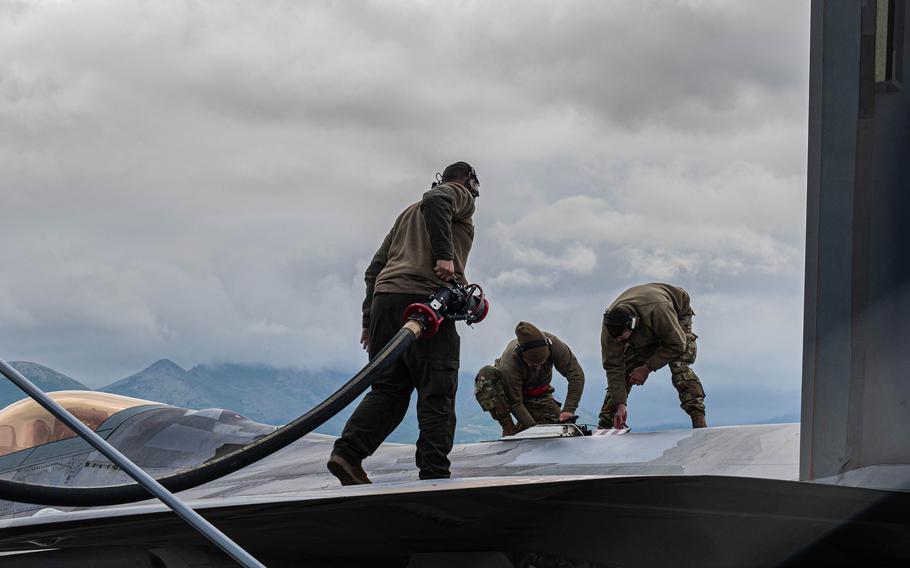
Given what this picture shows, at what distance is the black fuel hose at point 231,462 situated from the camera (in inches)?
98.1

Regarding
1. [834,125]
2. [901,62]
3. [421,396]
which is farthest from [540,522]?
[421,396]

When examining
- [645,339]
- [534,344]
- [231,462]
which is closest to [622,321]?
[645,339]

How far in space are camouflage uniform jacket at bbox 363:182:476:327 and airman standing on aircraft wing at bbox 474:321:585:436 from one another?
4192 millimetres

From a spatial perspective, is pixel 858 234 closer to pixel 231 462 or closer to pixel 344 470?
pixel 231 462

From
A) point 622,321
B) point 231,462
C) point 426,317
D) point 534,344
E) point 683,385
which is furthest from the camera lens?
point 534,344

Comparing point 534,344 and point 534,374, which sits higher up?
point 534,344

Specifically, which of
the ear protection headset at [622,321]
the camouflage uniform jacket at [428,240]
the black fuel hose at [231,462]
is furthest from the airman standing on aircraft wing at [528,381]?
the black fuel hose at [231,462]

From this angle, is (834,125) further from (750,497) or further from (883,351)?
(750,497)

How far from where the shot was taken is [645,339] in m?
7.60

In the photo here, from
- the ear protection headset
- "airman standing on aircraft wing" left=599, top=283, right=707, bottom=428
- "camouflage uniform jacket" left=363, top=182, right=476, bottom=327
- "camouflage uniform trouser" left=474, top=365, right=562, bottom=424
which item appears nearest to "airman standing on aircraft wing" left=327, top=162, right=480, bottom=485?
"camouflage uniform jacket" left=363, top=182, right=476, bottom=327

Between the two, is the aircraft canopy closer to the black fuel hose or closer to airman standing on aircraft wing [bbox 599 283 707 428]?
the black fuel hose

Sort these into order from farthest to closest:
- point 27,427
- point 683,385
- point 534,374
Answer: point 534,374
point 683,385
point 27,427

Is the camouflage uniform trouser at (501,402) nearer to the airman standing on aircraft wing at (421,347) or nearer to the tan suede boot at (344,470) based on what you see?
the airman standing on aircraft wing at (421,347)

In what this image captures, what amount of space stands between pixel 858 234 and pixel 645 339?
17.6 feet
